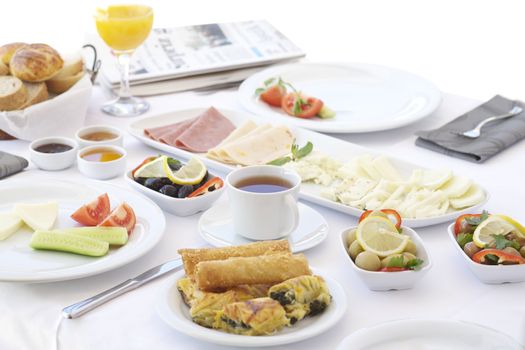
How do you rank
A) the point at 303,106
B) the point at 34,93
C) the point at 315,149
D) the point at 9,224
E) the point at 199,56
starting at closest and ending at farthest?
the point at 9,224, the point at 315,149, the point at 34,93, the point at 303,106, the point at 199,56

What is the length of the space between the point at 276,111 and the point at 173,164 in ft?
2.16

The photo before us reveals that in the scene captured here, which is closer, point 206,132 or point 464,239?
point 464,239

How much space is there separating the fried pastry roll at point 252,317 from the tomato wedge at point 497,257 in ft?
1.38

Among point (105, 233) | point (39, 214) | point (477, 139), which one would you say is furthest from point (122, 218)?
point (477, 139)

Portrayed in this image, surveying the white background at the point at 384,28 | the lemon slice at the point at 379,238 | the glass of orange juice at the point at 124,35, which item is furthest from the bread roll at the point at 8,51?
the white background at the point at 384,28

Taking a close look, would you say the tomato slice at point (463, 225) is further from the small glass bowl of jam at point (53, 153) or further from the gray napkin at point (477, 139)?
the small glass bowl of jam at point (53, 153)

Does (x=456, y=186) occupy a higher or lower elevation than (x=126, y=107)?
higher

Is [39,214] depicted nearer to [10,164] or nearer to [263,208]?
[10,164]

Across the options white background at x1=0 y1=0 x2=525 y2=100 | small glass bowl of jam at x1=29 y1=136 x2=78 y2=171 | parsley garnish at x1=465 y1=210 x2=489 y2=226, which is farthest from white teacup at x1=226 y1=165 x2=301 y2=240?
white background at x1=0 y1=0 x2=525 y2=100

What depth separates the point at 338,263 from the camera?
145 centimetres

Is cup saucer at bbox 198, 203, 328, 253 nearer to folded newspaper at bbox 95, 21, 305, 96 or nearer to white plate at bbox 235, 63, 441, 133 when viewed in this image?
white plate at bbox 235, 63, 441, 133

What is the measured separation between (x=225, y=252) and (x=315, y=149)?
75cm

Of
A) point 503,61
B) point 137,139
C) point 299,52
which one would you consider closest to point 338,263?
point 137,139

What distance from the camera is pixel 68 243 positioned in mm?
1424
